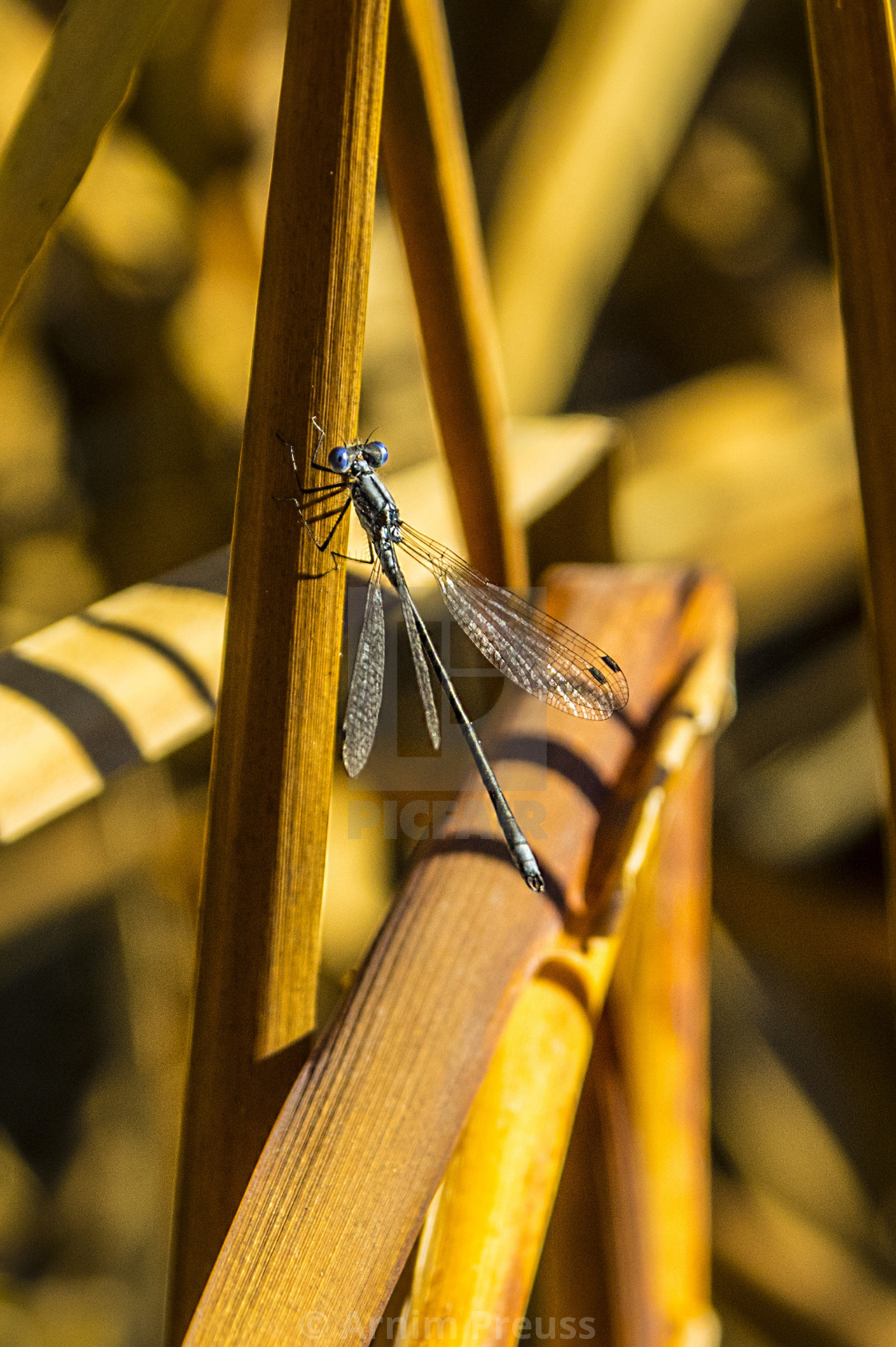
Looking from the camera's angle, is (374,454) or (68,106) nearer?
(68,106)

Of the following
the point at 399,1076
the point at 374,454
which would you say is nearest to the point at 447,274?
the point at 374,454

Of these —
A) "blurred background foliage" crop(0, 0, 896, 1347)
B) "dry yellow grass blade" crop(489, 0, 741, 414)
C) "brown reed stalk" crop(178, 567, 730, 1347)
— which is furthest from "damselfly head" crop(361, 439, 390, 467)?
"dry yellow grass blade" crop(489, 0, 741, 414)

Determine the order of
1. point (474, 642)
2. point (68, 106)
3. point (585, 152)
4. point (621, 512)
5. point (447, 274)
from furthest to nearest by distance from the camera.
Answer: point (585, 152) → point (621, 512) → point (474, 642) → point (447, 274) → point (68, 106)

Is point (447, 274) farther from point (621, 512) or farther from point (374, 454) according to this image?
point (621, 512)

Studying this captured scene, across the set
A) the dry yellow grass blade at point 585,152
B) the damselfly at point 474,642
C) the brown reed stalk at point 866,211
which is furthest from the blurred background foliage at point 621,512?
the brown reed stalk at point 866,211

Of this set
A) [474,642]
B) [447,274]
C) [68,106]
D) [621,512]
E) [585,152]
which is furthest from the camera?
[585,152]

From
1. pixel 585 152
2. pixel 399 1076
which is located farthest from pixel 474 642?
pixel 585 152

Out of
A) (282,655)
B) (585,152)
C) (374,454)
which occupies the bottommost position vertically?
(282,655)

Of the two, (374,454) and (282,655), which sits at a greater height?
(374,454)
